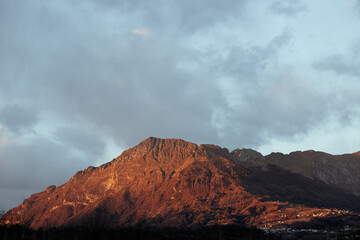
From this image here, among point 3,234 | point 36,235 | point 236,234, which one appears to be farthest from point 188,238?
point 3,234

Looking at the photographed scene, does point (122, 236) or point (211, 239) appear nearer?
point (122, 236)

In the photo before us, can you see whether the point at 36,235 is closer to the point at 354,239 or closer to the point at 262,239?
the point at 262,239

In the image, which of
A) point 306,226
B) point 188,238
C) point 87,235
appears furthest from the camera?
point 306,226

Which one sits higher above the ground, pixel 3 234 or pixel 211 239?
pixel 3 234

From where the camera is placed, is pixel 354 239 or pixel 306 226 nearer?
pixel 354 239

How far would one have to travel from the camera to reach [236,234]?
103m

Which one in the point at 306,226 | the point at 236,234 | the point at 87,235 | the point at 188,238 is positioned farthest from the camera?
the point at 306,226

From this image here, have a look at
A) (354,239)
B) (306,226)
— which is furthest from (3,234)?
(306,226)

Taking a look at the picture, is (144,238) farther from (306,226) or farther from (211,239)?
(306,226)

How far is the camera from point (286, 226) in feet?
655

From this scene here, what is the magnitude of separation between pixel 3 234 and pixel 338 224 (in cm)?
18428

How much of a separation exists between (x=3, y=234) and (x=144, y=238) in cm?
2465

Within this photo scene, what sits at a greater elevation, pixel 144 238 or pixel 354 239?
pixel 144 238

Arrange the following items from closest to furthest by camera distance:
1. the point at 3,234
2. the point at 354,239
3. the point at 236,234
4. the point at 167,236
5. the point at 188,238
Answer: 1. the point at 3,234
2. the point at 167,236
3. the point at 188,238
4. the point at 354,239
5. the point at 236,234
